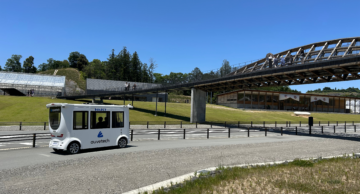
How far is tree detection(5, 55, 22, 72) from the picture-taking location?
170 metres

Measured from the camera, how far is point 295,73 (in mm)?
31234

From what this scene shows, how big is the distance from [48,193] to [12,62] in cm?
19970

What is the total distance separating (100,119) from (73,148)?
2056 millimetres

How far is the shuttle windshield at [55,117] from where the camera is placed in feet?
41.2

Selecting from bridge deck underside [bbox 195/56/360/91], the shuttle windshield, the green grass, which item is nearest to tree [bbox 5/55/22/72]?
bridge deck underside [bbox 195/56/360/91]

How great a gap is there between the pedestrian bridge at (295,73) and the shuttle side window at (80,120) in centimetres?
2458

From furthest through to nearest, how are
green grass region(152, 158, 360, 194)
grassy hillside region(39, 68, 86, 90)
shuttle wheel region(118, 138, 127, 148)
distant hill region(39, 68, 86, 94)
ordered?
grassy hillside region(39, 68, 86, 90) → distant hill region(39, 68, 86, 94) → shuttle wheel region(118, 138, 127, 148) → green grass region(152, 158, 360, 194)

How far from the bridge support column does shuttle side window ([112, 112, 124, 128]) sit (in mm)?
30425

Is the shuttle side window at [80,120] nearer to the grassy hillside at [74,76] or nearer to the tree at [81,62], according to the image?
the grassy hillside at [74,76]

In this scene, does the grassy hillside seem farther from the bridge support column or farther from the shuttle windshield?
the shuttle windshield

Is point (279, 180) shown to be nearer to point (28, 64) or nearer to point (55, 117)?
point (55, 117)

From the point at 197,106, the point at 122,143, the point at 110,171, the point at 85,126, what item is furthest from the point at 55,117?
the point at 197,106

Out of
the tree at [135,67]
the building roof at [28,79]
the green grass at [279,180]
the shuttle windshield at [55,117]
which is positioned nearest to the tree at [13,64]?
Answer: the tree at [135,67]

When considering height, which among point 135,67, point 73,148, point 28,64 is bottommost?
point 73,148
